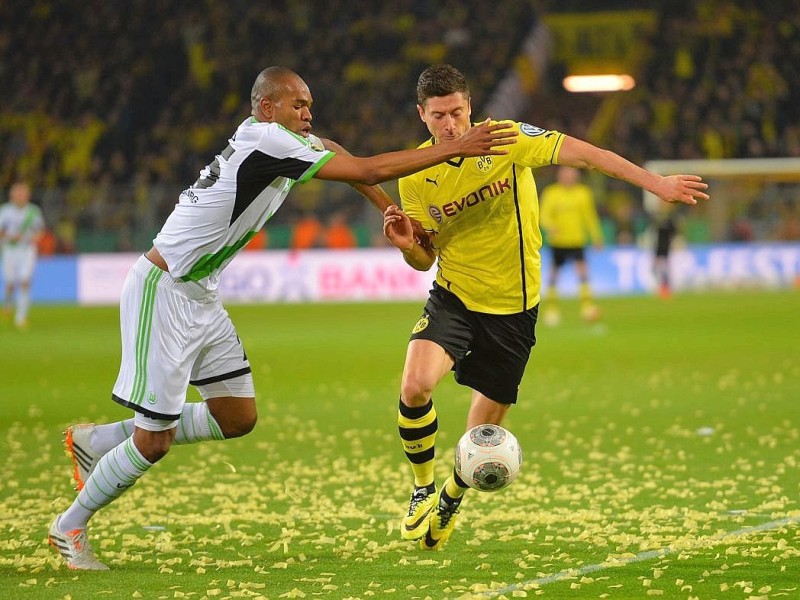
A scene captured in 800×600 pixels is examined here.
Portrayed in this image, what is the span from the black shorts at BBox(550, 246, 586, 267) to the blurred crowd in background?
9.05 meters

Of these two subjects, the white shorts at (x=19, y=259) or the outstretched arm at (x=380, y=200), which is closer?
the outstretched arm at (x=380, y=200)

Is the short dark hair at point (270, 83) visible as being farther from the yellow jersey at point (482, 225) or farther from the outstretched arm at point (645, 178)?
the outstretched arm at point (645, 178)

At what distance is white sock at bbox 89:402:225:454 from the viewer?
6.39m

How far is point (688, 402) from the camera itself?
12117 millimetres

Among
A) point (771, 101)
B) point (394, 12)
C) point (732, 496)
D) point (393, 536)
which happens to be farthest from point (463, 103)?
point (394, 12)

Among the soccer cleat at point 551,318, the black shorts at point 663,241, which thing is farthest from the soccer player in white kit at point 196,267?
the black shorts at point 663,241

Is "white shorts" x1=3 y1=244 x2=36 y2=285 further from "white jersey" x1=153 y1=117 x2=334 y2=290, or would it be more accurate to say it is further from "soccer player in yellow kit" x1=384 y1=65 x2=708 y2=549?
"white jersey" x1=153 y1=117 x2=334 y2=290

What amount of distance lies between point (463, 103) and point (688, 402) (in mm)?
6487

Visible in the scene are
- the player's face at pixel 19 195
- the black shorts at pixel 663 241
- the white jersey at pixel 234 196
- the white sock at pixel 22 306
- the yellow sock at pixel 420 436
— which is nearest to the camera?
the white jersey at pixel 234 196

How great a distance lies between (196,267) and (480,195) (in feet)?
4.95

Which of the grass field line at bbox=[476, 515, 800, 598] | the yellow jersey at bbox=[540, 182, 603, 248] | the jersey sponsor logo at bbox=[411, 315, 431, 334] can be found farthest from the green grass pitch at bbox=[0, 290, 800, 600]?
the yellow jersey at bbox=[540, 182, 603, 248]

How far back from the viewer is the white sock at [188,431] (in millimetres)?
6391

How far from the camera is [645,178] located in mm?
5855

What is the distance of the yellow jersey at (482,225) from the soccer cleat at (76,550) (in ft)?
7.22
